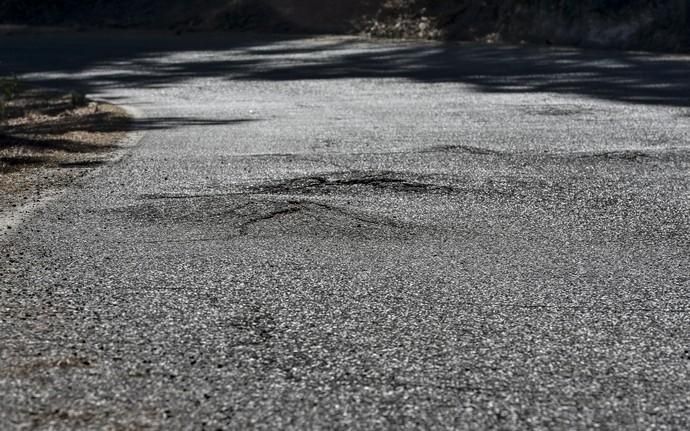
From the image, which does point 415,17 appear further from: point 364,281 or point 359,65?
point 364,281

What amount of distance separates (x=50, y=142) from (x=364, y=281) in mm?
7747

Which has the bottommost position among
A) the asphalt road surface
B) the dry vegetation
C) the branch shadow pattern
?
the branch shadow pattern

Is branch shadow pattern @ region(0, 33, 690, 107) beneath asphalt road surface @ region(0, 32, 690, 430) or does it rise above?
beneath

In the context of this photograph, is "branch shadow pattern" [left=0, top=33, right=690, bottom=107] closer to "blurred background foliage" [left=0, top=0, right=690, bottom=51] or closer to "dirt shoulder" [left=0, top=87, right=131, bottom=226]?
"blurred background foliage" [left=0, top=0, right=690, bottom=51]

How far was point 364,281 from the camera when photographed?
655 cm

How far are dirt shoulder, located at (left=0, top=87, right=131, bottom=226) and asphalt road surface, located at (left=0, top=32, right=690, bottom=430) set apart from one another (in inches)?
15.1

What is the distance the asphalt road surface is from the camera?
4543 millimetres

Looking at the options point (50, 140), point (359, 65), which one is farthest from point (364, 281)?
point (359, 65)

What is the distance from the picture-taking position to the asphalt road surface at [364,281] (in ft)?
14.9

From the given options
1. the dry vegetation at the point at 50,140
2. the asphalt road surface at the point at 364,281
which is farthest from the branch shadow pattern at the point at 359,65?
the asphalt road surface at the point at 364,281

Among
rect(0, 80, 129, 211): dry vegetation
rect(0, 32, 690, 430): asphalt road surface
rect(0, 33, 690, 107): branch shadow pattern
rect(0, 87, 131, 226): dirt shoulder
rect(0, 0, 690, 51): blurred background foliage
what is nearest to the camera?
rect(0, 32, 690, 430): asphalt road surface

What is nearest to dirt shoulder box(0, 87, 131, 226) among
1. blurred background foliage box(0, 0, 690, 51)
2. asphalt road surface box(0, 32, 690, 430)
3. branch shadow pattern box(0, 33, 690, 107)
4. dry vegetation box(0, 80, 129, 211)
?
dry vegetation box(0, 80, 129, 211)

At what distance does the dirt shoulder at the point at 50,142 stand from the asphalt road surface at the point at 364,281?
38 centimetres

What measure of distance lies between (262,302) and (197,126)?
32.4ft
